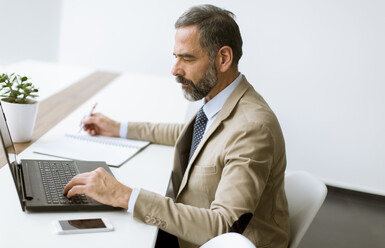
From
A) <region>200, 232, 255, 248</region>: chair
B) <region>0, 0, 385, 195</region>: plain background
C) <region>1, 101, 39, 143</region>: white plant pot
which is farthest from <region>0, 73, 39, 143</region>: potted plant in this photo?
<region>0, 0, 385, 195</region>: plain background

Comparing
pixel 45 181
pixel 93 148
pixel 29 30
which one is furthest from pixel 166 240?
pixel 29 30

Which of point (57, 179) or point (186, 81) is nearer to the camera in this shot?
point (57, 179)

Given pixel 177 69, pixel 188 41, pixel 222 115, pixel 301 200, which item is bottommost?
pixel 301 200

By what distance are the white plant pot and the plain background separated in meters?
2.11

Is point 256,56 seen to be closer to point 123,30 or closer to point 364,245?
point 123,30

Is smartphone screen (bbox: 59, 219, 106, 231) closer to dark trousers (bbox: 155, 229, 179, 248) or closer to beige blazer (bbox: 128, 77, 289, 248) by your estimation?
beige blazer (bbox: 128, 77, 289, 248)


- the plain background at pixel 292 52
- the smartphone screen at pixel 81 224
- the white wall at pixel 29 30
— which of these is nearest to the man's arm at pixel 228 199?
the smartphone screen at pixel 81 224

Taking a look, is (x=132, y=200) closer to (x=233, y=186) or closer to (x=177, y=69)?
(x=233, y=186)

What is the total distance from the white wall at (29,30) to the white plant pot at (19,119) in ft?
7.07

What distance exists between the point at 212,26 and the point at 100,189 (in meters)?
0.67

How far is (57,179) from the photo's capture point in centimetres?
133

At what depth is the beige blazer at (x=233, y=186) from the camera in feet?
3.99

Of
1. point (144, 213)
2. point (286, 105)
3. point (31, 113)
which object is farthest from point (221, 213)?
point (286, 105)

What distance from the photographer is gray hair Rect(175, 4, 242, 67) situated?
152 centimetres
